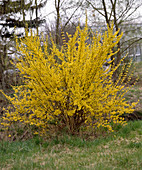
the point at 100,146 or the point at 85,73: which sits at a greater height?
the point at 85,73

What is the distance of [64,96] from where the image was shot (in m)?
4.88

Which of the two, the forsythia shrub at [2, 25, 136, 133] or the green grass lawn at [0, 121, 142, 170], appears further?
the forsythia shrub at [2, 25, 136, 133]

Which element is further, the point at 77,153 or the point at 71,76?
the point at 71,76

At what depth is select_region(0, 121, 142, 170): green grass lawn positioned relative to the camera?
3268mm

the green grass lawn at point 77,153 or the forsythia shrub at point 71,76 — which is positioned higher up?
the forsythia shrub at point 71,76

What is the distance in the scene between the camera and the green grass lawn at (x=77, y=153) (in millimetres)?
3268

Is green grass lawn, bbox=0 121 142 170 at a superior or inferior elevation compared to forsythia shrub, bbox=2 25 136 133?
inferior

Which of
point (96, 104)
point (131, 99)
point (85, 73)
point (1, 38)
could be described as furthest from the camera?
point (1, 38)

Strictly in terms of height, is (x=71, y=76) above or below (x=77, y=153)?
above

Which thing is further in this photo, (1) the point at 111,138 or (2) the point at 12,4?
(2) the point at 12,4

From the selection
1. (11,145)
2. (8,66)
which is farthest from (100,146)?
(8,66)

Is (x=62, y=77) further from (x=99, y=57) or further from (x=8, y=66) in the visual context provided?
(x=8, y=66)

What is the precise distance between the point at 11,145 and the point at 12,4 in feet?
21.2

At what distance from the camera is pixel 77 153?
3982mm
